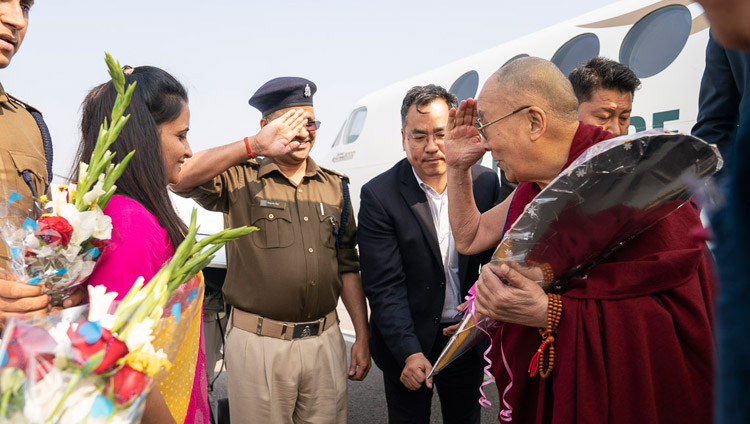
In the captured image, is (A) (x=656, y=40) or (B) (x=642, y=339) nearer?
(B) (x=642, y=339)

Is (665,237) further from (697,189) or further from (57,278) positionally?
(57,278)

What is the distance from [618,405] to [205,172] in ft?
7.02

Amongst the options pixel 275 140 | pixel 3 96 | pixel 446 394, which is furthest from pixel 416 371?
pixel 3 96

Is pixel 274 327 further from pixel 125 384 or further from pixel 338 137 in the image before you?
pixel 338 137

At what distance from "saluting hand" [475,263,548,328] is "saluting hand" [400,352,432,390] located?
104 centimetres

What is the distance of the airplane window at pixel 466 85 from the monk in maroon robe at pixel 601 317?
5.55 meters

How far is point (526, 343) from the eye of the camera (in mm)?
1986

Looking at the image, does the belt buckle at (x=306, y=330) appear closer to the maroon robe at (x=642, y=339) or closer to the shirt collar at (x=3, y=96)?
A: the maroon robe at (x=642, y=339)

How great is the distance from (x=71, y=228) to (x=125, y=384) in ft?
2.01

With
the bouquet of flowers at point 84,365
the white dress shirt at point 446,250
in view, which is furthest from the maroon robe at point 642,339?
the white dress shirt at point 446,250

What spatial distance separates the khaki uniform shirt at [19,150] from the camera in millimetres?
2139

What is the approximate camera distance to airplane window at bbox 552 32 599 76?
582cm

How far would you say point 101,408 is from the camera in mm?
1013

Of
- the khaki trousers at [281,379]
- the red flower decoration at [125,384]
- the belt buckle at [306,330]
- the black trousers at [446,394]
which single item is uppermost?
the red flower decoration at [125,384]
